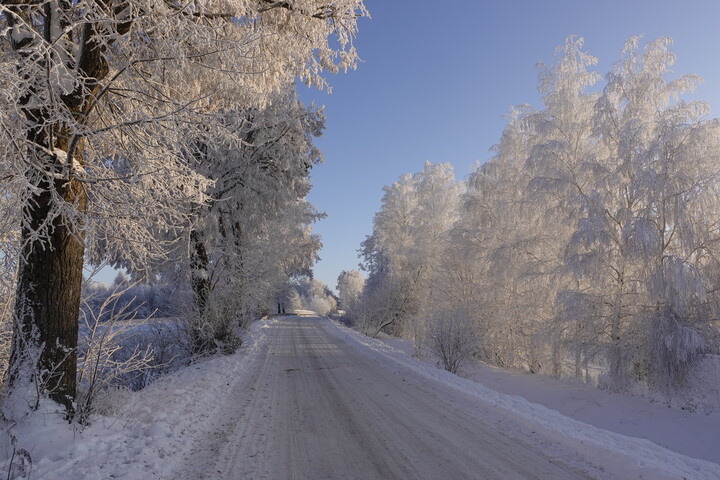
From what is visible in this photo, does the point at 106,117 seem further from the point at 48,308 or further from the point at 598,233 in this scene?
the point at 598,233

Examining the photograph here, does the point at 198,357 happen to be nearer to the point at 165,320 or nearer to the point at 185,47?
the point at 165,320

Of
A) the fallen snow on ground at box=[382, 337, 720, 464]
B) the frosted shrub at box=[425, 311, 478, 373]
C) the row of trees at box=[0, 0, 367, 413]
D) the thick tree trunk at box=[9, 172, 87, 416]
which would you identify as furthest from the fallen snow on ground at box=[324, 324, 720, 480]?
the thick tree trunk at box=[9, 172, 87, 416]

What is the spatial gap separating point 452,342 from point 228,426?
8.61 meters

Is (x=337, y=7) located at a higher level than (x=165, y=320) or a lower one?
higher

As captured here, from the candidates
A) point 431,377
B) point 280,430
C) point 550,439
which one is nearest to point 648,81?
point 431,377

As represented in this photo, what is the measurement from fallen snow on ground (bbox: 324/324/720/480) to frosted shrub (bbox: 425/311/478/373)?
112cm

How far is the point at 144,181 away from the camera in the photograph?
15.6ft

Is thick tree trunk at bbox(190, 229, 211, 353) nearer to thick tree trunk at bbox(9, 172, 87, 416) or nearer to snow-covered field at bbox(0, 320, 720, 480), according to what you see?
snow-covered field at bbox(0, 320, 720, 480)

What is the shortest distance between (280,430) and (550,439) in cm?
371

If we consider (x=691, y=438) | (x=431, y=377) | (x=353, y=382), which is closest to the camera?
(x=691, y=438)

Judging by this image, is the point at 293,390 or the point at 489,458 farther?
the point at 293,390

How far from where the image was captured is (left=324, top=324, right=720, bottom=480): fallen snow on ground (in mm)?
4625

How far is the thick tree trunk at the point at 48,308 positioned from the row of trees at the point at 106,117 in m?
0.01

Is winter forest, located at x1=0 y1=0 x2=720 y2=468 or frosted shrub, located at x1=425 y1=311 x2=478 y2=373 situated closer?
winter forest, located at x1=0 y1=0 x2=720 y2=468
